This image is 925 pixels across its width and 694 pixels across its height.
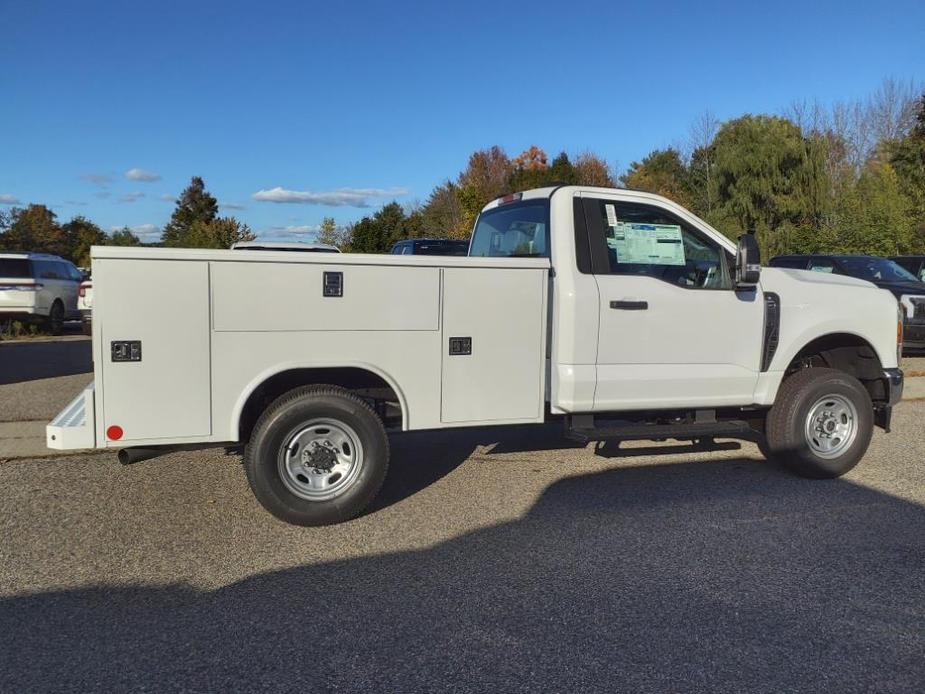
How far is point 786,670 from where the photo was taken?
11.2ft

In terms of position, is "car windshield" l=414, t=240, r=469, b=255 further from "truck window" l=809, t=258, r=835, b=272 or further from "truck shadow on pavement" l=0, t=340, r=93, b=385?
"truck window" l=809, t=258, r=835, b=272

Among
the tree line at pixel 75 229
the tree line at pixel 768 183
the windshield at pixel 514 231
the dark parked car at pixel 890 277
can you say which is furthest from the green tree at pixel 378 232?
the windshield at pixel 514 231

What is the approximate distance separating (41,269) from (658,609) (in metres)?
18.6

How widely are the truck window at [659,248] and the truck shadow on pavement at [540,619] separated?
180 centimetres

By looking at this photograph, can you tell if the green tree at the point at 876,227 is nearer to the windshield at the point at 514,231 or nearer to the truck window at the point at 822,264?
the truck window at the point at 822,264

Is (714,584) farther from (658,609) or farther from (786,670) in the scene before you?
(786,670)

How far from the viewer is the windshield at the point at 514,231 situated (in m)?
6.02

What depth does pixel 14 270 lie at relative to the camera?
723 inches

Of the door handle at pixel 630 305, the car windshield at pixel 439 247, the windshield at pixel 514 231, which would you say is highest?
the car windshield at pixel 439 247

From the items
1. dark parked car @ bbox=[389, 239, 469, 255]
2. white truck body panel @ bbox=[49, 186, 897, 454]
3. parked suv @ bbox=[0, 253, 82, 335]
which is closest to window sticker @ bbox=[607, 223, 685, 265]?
white truck body panel @ bbox=[49, 186, 897, 454]

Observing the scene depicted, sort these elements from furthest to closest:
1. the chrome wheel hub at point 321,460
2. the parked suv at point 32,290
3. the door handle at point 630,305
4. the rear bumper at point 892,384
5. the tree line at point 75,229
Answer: the tree line at point 75,229 → the parked suv at point 32,290 → the rear bumper at point 892,384 → the door handle at point 630,305 → the chrome wheel hub at point 321,460

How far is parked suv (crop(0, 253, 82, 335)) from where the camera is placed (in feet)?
59.8

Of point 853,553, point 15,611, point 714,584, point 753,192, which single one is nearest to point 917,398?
point 853,553

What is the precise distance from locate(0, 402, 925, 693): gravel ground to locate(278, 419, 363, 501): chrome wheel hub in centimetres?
28
